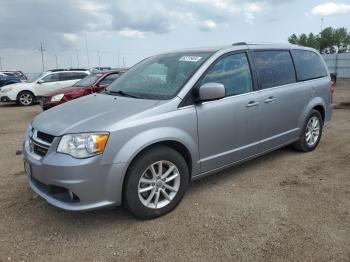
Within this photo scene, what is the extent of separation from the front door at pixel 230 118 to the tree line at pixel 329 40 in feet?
204

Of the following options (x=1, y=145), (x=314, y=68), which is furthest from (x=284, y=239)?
(x=1, y=145)

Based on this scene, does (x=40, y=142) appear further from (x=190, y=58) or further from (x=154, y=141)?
(x=190, y=58)

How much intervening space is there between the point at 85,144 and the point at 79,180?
323mm

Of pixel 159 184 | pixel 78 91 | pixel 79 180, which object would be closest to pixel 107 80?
pixel 78 91

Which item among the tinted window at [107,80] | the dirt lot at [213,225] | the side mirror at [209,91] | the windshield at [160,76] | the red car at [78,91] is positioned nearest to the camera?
the dirt lot at [213,225]

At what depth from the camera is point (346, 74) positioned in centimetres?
2900

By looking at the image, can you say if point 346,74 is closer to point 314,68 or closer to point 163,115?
point 314,68

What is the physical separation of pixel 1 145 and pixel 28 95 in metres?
8.97

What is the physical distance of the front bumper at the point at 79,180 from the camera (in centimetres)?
304

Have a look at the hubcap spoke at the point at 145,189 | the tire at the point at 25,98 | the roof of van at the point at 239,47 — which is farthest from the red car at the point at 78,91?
the hubcap spoke at the point at 145,189

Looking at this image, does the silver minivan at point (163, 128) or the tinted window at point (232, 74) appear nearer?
the silver minivan at point (163, 128)

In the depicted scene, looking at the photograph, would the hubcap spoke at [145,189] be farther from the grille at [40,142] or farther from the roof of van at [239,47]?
the roof of van at [239,47]

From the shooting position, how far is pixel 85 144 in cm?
309

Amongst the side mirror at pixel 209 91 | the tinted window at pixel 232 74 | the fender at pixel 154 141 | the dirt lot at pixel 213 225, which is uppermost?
the tinted window at pixel 232 74
